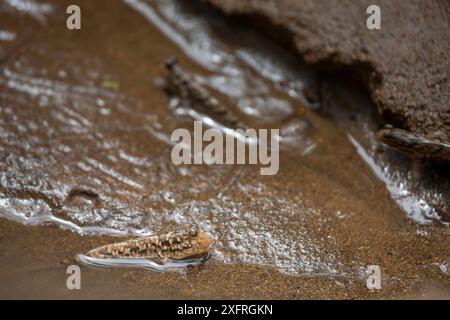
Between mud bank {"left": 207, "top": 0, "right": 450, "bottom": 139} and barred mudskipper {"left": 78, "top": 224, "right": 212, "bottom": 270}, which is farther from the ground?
mud bank {"left": 207, "top": 0, "right": 450, "bottom": 139}

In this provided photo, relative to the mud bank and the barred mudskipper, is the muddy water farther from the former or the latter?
the mud bank

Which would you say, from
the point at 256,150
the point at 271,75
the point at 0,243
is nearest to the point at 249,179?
the point at 256,150

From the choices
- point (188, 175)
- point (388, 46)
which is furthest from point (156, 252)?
point (388, 46)

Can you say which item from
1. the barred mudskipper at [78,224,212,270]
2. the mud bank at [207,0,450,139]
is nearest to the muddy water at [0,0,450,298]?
the barred mudskipper at [78,224,212,270]

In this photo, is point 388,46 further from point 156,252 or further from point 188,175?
point 156,252

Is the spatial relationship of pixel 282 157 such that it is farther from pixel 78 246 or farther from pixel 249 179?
pixel 78 246

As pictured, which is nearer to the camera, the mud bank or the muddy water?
the muddy water

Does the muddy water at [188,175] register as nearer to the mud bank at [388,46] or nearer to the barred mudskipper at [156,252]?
the barred mudskipper at [156,252]
